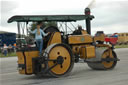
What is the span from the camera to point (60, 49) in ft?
29.5

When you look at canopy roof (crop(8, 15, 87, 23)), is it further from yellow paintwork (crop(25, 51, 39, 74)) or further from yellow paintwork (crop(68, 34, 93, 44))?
yellow paintwork (crop(25, 51, 39, 74))

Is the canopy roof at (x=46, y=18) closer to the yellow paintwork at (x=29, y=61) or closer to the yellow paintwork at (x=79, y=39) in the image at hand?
the yellow paintwork at (x=79, y=39)

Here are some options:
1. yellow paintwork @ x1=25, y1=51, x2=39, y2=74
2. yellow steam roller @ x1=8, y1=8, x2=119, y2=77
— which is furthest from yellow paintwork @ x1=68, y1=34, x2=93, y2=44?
yellow paintwork @ x1=25, y1=51, x2=39, y2=74

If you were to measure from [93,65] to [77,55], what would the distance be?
1224 millimetres

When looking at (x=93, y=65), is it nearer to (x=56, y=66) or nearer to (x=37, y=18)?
(x=56, y=66)

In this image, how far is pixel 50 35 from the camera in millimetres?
9242

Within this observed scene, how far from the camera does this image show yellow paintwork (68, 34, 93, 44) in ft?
31.5

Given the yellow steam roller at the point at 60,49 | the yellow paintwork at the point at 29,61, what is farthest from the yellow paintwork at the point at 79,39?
the yellow paintwork at the point at 29,61

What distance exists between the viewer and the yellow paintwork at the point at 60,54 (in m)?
8.79

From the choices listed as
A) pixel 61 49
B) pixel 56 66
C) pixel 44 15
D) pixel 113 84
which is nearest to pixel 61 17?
pixel 44 15

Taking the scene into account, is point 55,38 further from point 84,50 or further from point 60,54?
point 84,50

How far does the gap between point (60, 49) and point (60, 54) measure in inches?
7.3

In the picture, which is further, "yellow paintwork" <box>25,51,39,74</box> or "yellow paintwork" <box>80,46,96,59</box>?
"yellow paintwork" <box>80,46,96,59</box>

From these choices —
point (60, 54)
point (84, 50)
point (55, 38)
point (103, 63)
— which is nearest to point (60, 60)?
point (60, 54)
